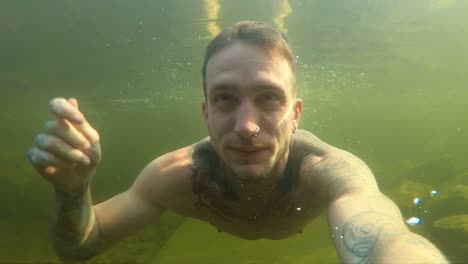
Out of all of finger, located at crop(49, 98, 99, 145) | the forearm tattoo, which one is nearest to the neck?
the forearm tattoo

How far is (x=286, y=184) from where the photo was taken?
4.45m

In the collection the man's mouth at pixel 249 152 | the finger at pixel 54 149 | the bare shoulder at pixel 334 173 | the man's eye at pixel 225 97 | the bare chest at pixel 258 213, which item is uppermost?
the finger at pixel 54 149

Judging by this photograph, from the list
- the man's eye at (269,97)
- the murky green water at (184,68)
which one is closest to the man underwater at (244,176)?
the man's eye at (269,97)

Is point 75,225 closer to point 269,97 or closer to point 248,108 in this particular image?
point 248,108

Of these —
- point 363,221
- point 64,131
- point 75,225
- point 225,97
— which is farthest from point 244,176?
point 64,131

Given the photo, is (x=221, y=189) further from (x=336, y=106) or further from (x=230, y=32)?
(x=336, y=106)

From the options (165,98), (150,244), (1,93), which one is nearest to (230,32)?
(150,244)

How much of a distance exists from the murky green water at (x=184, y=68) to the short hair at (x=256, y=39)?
157 inches

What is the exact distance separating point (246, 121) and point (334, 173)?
0.92 m

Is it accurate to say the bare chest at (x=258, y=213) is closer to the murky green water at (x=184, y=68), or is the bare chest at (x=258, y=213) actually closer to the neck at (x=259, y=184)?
the neck at (x=259, y=184)

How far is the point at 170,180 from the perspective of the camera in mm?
4578

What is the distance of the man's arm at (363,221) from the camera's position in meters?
2.34

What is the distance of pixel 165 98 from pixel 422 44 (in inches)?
555

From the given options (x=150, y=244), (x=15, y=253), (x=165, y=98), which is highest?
(x=150, y=244)
